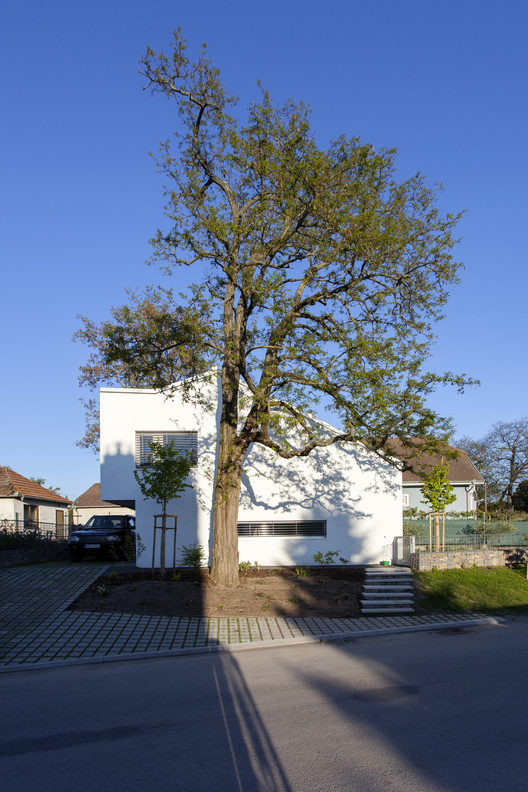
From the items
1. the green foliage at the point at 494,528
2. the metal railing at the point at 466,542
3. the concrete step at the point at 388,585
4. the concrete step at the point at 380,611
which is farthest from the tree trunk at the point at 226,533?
the green foliage at the point at 494,528

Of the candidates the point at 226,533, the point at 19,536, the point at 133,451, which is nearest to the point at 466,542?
the point at 226,533

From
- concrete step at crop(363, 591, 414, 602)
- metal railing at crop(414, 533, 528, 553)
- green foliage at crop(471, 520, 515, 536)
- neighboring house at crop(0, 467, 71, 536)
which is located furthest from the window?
green foliage at crop(471, 520, 515, 536)

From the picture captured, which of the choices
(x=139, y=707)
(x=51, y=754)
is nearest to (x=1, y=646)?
(x=139, y=707)

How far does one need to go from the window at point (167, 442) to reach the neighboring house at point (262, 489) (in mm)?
28

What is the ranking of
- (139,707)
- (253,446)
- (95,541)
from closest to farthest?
(139,707), (253,446), (95,541)

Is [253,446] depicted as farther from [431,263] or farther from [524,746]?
[524,746]

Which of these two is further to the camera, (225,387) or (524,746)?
(225,387)

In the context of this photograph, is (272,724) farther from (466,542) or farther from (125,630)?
(466,542)

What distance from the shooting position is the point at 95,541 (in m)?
19.1

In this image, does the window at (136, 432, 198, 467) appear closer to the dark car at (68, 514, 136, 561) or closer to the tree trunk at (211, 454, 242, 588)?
the dark car at (68, 514, 136, 561)

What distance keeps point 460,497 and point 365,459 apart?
838 inches

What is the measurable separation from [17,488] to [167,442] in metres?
13.8

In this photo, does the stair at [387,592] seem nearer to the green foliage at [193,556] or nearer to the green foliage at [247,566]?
the green foliage at [247,566]

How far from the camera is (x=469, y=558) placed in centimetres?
1811
